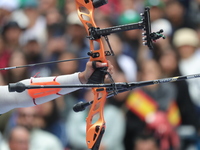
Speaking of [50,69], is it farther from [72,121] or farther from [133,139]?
[133,139]

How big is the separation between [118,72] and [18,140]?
1.90 m

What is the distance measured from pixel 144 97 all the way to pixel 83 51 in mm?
1422

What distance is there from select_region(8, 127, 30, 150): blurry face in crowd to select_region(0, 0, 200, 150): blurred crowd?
0.01m

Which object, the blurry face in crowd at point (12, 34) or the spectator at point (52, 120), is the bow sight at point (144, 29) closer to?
the spectator at point (52, 120)

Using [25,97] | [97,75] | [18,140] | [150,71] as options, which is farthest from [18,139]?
[97,75]

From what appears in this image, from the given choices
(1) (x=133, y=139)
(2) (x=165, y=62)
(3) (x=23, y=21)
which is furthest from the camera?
(3) (x=23, y=21)

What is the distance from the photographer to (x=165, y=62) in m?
8.39

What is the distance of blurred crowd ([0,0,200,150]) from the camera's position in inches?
299

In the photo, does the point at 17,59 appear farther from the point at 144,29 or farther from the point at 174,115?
the point at 144,29

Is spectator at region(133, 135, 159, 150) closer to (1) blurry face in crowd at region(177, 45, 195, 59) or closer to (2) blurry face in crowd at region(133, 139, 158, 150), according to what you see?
(2) blurry face in crowd at region(133, 139, 158, 150)

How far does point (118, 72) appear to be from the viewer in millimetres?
8078

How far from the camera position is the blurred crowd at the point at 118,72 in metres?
7.61

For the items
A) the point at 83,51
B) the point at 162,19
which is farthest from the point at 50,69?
the point at 162,19

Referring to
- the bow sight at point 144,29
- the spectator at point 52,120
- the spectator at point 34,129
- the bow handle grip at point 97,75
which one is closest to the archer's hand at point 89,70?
the bow handle grip at point 97,75
